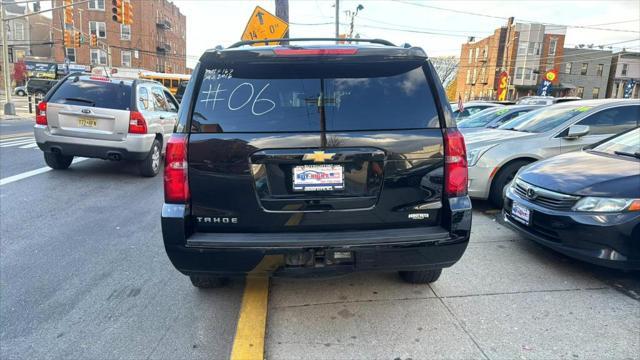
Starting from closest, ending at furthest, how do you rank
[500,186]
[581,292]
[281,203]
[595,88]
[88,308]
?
1. [281,203]
2. [88,308]
3. [581,292]
4. [500,186]
5. [595,88]

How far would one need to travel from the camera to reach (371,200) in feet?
8.91

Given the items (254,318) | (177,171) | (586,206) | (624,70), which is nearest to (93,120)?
(177,171)

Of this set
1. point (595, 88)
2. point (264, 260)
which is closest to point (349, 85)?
point (264, 260)

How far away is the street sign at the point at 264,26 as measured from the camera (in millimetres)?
8531

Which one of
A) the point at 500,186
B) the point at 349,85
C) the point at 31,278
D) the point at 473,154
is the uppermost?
the point at 349,85

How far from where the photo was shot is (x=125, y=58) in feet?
161

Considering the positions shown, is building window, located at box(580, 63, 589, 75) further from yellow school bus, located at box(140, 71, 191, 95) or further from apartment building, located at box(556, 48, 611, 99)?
yellow school bus, located at box(140, 71, 191, 95)

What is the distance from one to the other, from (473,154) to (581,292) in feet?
9.20

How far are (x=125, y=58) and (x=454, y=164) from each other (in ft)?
176

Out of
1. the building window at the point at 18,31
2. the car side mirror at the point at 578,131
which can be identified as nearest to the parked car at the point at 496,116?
the car side mirror at the point at 578,131

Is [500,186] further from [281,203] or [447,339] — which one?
[281,203]

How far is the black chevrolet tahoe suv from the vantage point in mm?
2645

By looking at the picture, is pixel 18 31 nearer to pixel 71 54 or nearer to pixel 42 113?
pixel 71 54

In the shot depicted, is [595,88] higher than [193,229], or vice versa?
[595,88]
